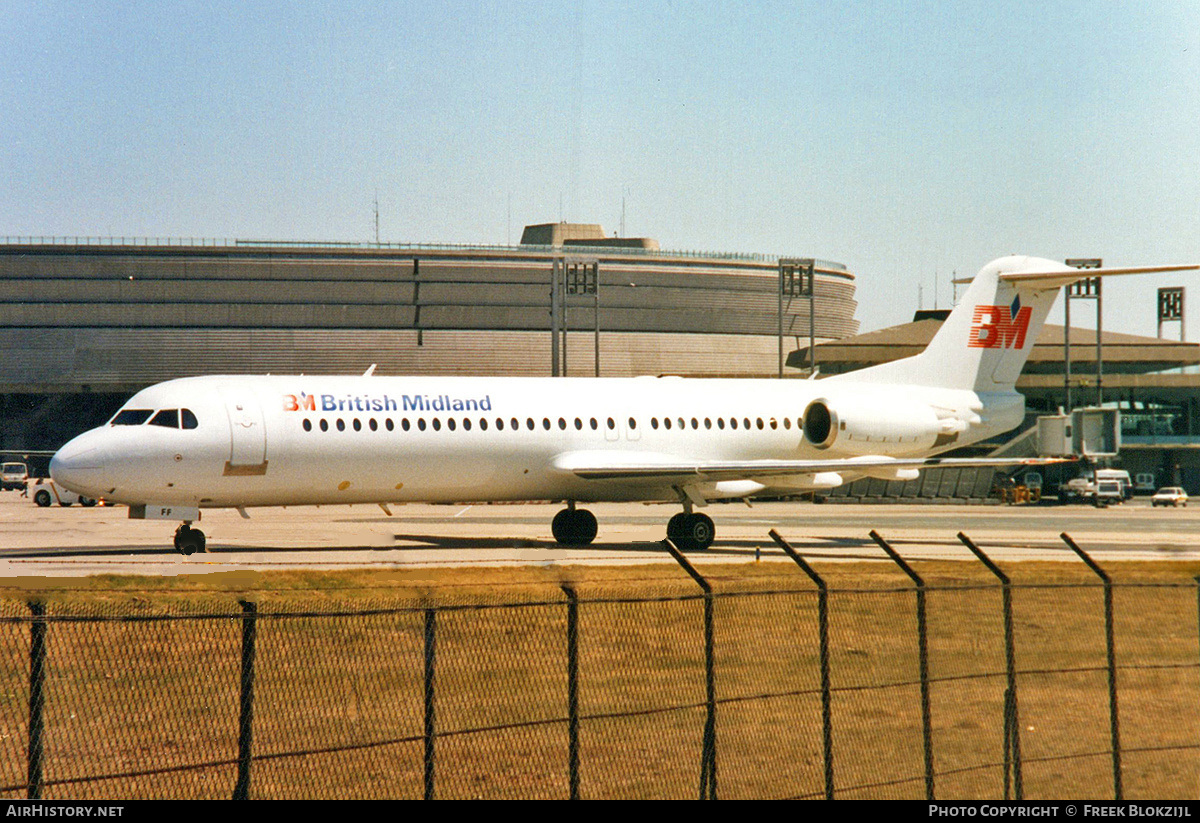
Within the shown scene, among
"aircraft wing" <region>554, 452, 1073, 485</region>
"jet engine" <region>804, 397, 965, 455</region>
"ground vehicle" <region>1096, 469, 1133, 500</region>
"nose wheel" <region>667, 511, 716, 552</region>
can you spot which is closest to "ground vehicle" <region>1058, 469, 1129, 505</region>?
"ground vehicle" <region>1096, 469, 1133, 500</region>

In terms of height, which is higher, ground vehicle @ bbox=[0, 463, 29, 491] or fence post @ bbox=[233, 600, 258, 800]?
fence post @ bbox=[233, 600, 258, 800]

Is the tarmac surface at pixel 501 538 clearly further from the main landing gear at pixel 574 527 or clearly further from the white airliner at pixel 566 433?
the white airliner at pixel 566 433

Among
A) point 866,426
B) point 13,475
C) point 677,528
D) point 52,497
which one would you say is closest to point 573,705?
point 677,528

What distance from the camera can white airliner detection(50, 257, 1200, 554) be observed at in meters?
26.5

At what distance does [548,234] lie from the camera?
5285 inches

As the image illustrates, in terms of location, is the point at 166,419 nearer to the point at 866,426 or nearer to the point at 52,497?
the point at 866,426

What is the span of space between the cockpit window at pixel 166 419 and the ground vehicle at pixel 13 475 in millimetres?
59177

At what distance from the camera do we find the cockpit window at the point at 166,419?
26375 mm

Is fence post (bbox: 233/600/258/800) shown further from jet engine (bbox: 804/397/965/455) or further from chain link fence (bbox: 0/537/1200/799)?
jet engine (bbox: 804/397/965/455)

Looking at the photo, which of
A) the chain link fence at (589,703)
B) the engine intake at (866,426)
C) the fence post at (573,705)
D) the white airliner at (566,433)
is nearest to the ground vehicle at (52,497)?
the white airliner at (566,433)

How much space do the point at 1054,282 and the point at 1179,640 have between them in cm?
2088

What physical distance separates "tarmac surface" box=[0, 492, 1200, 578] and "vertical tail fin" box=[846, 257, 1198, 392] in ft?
14.2

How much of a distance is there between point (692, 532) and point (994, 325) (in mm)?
11782

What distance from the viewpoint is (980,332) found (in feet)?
A: 124
